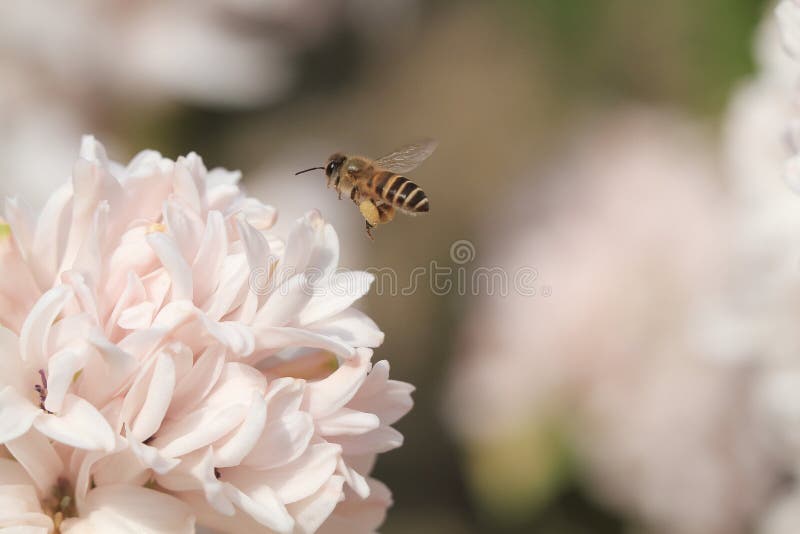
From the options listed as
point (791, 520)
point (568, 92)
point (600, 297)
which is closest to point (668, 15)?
point (568, 92)

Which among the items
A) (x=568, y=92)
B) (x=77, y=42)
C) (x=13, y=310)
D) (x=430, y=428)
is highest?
(x=568, y=92)

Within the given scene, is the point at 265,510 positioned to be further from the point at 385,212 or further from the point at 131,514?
the point at 385,212

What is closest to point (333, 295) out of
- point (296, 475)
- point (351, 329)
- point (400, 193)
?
point (351, 329)

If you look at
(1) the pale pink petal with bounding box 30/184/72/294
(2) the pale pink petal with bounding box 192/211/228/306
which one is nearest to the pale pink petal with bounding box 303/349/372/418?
(2) the pale pink petal with bounding box 192/211/228/306

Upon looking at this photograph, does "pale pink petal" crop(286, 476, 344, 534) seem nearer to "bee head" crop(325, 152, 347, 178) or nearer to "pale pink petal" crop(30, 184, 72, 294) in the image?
"pale pink petal" crop(30, 184, 72, 294)

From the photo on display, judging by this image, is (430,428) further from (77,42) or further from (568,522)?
(77,42)

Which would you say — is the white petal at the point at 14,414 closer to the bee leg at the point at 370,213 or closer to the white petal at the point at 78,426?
the white petal at the point at 78,426

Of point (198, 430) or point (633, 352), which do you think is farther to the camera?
point (633, 352)

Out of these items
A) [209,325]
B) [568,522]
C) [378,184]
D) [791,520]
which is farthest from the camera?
[568,522]
